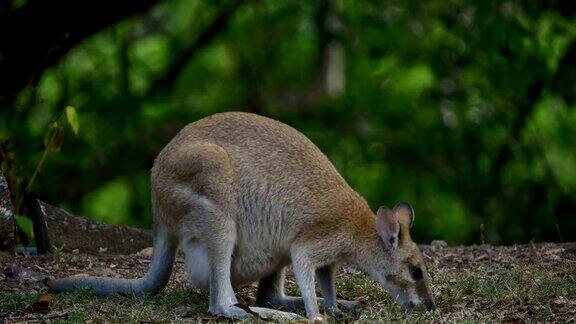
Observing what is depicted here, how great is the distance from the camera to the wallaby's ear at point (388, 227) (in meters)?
7.43

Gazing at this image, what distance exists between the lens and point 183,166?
7.48 metres

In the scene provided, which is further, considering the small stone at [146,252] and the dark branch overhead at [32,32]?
the dark branch overhead at [32,32]

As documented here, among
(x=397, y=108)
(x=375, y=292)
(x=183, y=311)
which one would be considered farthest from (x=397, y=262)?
(x=397, y=108)

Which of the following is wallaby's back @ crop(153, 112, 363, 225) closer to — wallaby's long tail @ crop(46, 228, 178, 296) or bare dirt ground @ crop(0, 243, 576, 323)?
wallaby's long tail @ crop(46, 228, 178, 296)

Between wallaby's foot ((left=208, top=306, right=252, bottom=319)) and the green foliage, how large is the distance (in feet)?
25.6

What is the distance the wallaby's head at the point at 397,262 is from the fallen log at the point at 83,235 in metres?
2.92

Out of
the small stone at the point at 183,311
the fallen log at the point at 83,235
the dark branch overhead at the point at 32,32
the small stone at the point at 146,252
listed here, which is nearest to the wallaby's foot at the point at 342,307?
the small stone at the point at 183,311

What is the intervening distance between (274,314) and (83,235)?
2945 millimetres

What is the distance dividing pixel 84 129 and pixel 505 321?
9554 mm

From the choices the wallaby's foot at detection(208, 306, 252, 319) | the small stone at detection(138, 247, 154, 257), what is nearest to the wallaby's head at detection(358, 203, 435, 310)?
the wallaby's foot at detection(208, 306, 252, 319)

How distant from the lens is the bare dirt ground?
7035mm

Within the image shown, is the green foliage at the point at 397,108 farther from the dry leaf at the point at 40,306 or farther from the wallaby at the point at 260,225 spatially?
the dry leaf at the point at 40,306

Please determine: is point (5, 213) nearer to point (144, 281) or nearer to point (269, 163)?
point (144, 281)

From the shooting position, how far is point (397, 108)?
1630 centimetres
